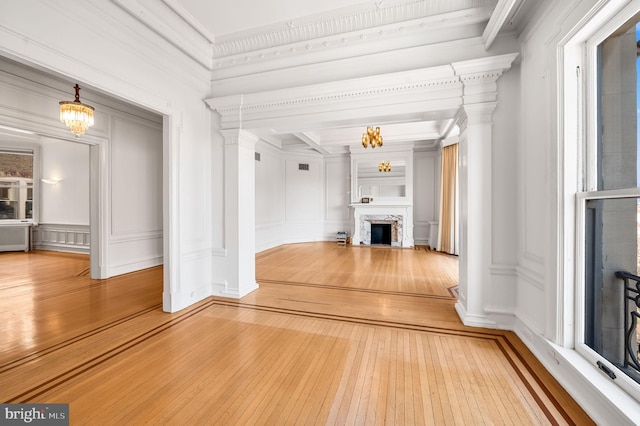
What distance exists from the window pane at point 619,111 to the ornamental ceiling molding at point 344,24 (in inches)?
52.5

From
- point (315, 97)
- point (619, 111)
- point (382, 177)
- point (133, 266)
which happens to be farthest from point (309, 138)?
point (619, 111)

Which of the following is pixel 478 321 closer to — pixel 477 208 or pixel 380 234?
pixel 477 208

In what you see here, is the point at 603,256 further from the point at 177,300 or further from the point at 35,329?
the point at 35,329

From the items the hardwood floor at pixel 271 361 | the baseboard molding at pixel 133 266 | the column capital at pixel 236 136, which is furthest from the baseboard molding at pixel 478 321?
the baseboard molding at pixel 133 266

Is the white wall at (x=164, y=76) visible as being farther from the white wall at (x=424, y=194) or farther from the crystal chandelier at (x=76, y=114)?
the white wall at (x=424, y=194)

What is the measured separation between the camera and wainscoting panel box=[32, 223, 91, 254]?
641cm

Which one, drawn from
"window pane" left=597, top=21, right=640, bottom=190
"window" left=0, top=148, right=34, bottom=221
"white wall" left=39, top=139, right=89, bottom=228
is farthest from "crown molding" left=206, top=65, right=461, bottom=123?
"window" left=0, top=148, right=34, bottom=221

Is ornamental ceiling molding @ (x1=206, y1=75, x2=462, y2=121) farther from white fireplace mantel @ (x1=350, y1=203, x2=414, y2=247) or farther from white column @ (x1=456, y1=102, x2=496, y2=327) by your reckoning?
white fireplace mantel @ (x1=350, y1=203, x2=414, y2=247)

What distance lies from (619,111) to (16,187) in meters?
11.8

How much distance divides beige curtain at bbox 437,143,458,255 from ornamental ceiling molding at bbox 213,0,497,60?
14.5 ft

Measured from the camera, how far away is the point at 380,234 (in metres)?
8.05

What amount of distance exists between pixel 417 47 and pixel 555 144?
1694 millimetres

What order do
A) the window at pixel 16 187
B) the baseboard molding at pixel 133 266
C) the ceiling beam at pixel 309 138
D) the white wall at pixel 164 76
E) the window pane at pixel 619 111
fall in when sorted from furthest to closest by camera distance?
1. the window at pixel 16 187
2. the ceiling beam at pixel 309 138
3. the baseboard molding at pixel 133 266
4. the white wall at pixel 164 76
5. the window pane at pixel 619 111

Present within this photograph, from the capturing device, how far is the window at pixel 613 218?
145 cm
